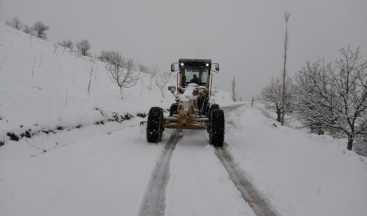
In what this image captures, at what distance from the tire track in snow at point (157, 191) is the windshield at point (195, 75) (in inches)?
208

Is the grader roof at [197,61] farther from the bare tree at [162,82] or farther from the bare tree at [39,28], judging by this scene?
the bare tree at [39,28]

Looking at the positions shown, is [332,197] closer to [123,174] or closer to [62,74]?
[123,174]

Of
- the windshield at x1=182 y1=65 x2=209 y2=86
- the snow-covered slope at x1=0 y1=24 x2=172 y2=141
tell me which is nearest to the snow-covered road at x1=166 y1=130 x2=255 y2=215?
the snow-covered slope at x1=0 y1=24 x2=172 y2=141

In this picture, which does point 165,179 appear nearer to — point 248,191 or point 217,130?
point 248,191

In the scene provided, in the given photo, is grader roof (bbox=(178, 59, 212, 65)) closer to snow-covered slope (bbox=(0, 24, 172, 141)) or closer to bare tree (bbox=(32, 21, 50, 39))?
snow-covered slope (bbox=(0, 24, 172, 141))

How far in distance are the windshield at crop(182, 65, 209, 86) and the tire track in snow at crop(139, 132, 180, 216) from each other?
208 inches

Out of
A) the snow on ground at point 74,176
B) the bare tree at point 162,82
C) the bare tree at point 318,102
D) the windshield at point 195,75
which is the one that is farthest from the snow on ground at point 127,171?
the bare tree at point 162,82

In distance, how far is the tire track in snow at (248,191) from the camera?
4441mm

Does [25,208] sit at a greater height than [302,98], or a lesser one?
lesser

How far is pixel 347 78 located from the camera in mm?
18359

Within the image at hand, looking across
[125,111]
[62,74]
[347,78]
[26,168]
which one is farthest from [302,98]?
[26,168]

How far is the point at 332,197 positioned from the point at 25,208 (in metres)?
4.63

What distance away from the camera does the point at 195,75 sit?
12.6 metres

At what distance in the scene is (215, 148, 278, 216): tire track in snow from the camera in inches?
175
